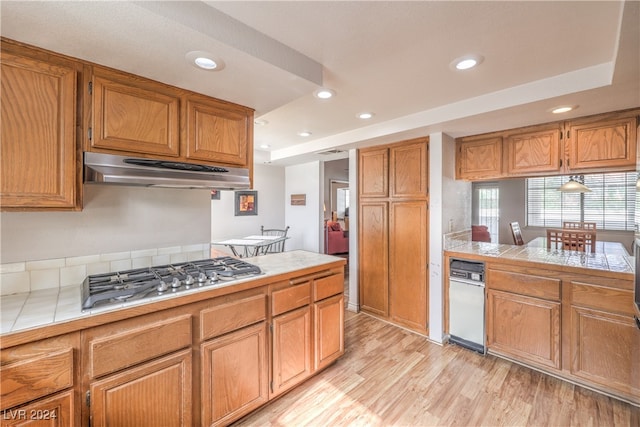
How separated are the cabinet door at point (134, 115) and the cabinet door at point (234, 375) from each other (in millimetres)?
1256

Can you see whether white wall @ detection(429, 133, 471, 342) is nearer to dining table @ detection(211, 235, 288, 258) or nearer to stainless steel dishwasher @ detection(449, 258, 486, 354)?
stainless steel dishwasher @ detection(449, 258, 486, 354)

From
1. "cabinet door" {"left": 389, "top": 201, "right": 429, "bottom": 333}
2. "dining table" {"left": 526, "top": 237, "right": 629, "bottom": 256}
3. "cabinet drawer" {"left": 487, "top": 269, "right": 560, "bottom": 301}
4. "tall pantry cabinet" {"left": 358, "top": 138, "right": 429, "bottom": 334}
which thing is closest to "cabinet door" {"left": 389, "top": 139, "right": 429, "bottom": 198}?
"tall pantry cabinet" {"left": 358, "top": 138, "right": 429, "bottom": 334}

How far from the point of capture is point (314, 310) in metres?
2.19

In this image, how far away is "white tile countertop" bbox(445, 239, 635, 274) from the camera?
215 centimetres

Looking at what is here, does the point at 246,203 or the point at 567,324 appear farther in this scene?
the point at 246,203

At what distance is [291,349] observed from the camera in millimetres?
2033

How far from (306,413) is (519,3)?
8.56 feet

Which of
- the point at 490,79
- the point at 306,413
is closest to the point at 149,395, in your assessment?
the point at 306,413

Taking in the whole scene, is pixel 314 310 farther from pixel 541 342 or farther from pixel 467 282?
pixel 541 342

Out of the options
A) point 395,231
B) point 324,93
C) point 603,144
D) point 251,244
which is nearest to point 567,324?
point 603,144

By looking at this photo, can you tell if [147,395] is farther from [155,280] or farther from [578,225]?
[578,225]

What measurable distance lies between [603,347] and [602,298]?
0.36m

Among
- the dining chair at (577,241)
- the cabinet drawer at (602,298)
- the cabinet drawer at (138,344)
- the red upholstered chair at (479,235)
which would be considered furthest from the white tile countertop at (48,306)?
the red upholstered chair at (479,235)

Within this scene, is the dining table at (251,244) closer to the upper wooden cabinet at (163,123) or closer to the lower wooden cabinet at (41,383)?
the upper wooden cabinet at (163,123)
